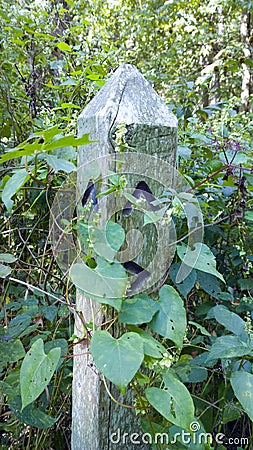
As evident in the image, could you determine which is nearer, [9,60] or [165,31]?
[9,60]

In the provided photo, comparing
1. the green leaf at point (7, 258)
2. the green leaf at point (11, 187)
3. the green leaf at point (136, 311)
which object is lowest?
the green leaf at point (136, 311)

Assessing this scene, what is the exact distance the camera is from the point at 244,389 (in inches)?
25.8

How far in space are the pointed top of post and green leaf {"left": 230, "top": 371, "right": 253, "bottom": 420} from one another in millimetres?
476

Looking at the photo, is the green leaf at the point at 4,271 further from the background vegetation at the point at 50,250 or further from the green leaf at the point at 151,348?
the green leaf at the point at 151,348

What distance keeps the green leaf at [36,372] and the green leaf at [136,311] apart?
0.39 ft

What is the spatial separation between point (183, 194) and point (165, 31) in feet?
15.7

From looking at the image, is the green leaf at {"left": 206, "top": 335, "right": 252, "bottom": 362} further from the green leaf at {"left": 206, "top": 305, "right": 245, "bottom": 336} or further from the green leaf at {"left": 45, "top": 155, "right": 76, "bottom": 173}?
the green leaf at {"left": 45, "top": 155, "right": 76, "bottom": 173}

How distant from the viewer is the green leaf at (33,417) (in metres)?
0.78

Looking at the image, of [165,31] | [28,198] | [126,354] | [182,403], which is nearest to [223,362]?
[182,403]

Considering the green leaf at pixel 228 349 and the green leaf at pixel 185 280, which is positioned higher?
the green leaf at pixel 185 280

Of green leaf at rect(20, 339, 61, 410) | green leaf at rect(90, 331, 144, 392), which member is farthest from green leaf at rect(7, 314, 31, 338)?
green leaf at rect(90, 331, 144, 392)

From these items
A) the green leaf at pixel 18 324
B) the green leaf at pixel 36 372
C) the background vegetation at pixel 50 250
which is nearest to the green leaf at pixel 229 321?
the background vegetation at pixel 50 250

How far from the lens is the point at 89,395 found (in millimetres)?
717

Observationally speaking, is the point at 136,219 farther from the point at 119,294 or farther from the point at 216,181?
the point at 216,181
